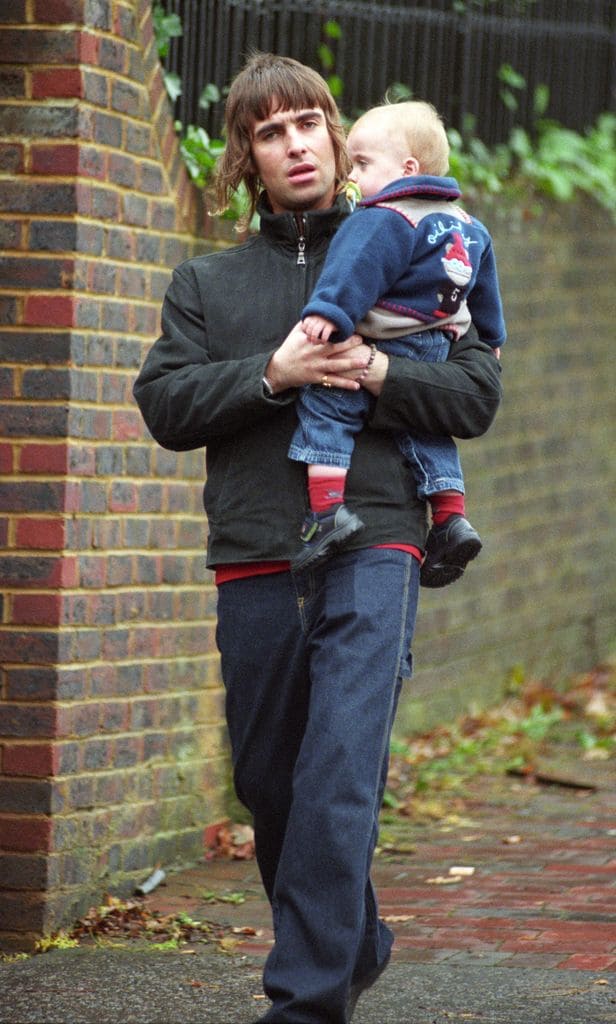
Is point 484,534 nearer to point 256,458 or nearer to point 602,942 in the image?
point 602,942

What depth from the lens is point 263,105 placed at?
394 centimetres

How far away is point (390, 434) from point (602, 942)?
1733 mm

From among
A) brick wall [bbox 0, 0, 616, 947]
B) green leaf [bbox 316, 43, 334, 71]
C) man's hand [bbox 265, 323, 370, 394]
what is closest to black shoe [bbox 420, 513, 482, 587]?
man's hand [bbox 265, 323, 370, 394]

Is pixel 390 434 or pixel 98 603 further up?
pixel 390 434

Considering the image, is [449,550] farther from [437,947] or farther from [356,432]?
[437,947]

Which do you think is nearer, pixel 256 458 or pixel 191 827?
pixel 256 458

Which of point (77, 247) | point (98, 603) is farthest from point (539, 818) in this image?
point (77, 247)

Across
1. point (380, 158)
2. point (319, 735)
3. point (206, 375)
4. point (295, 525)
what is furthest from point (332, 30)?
point (319, 735)

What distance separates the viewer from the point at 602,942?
479 cm

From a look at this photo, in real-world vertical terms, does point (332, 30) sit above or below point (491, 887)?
above

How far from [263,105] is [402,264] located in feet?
1.73

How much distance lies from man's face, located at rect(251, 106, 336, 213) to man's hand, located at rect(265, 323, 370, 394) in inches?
14.4

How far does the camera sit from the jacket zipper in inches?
154

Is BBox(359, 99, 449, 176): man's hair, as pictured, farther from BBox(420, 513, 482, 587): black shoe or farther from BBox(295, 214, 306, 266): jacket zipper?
BBox(420, 513, 482, 587): black shoe
